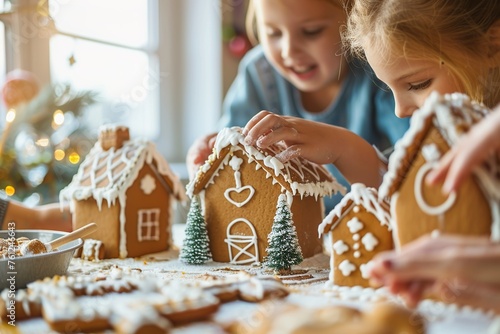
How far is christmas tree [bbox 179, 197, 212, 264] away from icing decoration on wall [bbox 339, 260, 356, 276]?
336 millimetres

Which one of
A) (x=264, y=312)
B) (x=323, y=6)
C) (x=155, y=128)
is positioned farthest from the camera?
(x=155, y=128)

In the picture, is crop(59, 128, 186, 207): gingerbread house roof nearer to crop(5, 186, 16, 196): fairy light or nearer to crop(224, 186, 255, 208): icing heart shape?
crop(224, 186, 255, 208): icing heart shape

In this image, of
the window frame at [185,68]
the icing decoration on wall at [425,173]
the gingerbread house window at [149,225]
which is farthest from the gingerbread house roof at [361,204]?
the window frame at [185,68]

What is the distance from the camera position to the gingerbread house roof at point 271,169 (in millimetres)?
1076

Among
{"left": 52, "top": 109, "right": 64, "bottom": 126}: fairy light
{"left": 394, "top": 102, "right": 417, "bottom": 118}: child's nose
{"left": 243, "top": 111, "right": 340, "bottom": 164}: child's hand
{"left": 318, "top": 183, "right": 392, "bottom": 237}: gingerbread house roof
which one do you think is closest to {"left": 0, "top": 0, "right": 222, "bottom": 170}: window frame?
{"left": 52, "top": 109, "right": 64, "bottom": 126}: fairy light

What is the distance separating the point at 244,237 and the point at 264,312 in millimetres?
450

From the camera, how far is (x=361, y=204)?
0.88 meters

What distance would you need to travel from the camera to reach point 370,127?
1.99 m

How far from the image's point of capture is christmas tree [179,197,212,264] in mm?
1138

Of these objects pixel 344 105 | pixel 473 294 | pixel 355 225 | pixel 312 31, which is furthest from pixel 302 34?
pixel 473 294

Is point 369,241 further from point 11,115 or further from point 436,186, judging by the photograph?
point 11,115

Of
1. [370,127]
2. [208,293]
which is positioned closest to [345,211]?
[208,293]

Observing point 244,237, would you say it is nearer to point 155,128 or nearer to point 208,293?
point 208,293

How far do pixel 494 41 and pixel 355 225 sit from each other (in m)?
0.54
